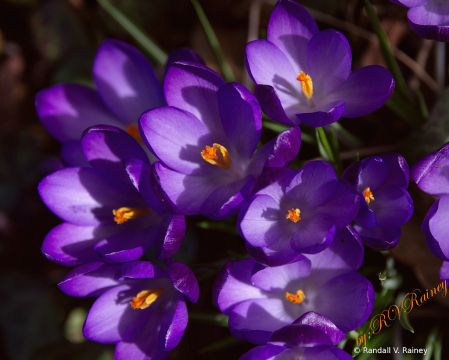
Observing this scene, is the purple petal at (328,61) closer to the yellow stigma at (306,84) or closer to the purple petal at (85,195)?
the yellow stigma at (306,84)

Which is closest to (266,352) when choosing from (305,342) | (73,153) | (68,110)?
(305,342)

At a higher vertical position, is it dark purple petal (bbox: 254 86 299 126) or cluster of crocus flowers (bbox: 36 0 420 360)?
dark purple petal (bbox: 254 86 299 126)

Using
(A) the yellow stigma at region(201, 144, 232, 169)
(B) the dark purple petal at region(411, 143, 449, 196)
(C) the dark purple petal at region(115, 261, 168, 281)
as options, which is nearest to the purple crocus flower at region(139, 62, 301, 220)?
(A) the yellow stigma at region(201, 144, 232, 169)

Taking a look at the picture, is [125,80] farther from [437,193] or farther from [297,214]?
[437,193]

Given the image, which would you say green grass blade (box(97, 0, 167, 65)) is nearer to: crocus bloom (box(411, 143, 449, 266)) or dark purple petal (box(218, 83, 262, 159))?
dark purple petal (box(218, 83, 262, 159))

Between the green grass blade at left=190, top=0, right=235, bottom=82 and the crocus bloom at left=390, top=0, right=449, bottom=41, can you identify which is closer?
the crocus bloom at left=390, top=0, right=449, bottom=41

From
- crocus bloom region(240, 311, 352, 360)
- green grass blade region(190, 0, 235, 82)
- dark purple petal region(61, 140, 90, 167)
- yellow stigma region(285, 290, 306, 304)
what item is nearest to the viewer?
crocus bloom region(240, 311, 352, 360)

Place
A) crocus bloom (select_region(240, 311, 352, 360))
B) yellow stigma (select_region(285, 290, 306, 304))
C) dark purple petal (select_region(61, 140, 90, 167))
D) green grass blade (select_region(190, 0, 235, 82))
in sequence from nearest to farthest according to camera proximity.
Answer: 1. crocus bloom (select_region(240, 311, 352, 360))
2. yellow stigma (select_region(285, 290, 306, 304))
3. dark purple petal (select_region(61, 140, 90, 167))
4. green grass blade (select_region(190, 0, 235, 82))

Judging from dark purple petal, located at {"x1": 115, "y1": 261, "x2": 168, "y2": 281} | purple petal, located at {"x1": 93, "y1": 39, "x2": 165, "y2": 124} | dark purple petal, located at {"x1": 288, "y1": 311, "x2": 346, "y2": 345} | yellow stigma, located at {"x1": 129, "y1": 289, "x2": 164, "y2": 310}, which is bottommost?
dark purple petal, located at {"x1": 288, "y1": 311, "x2": 346, "y2": 345}
